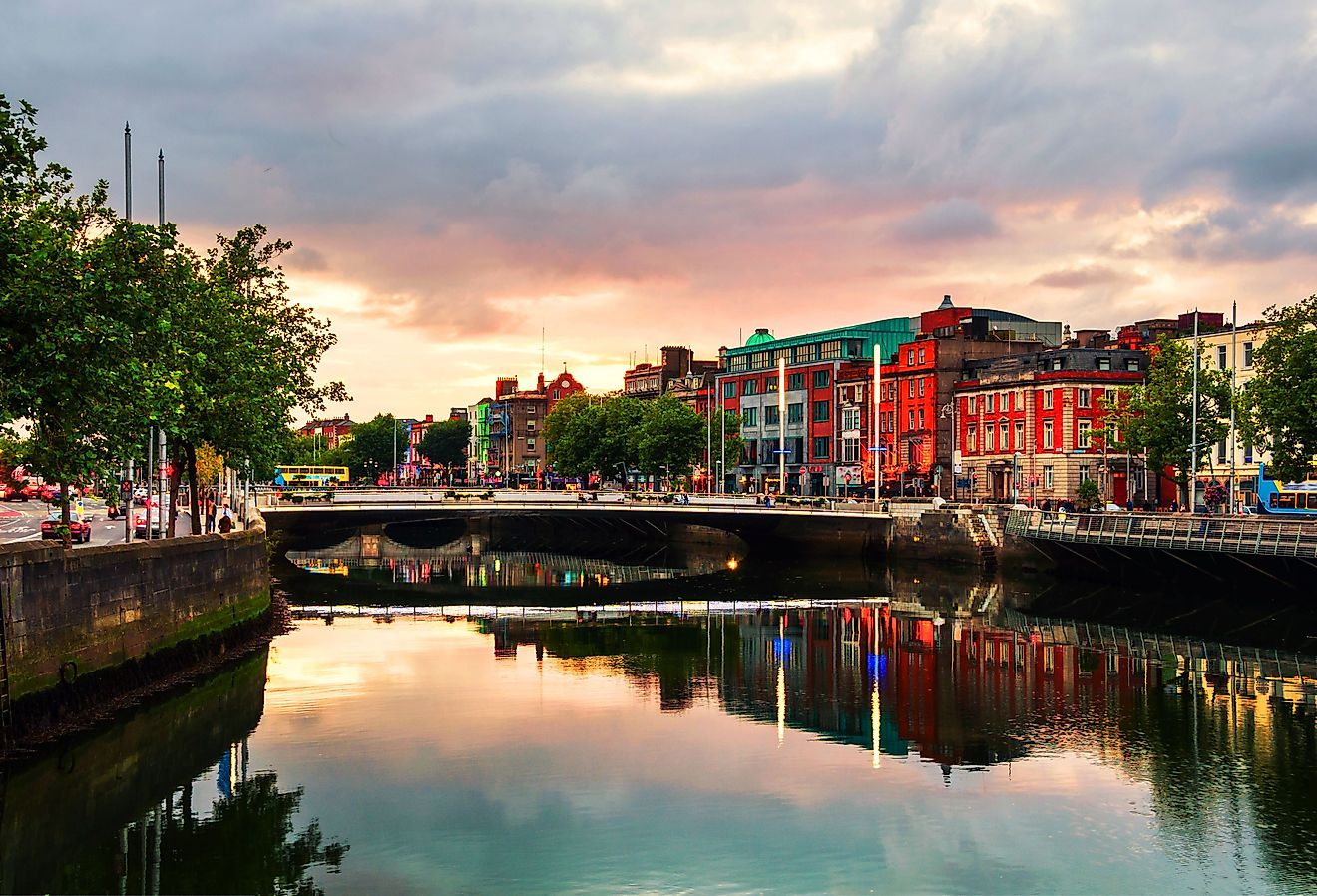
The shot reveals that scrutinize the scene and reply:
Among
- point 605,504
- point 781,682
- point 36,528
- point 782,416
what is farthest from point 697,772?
point 782,416

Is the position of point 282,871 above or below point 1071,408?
below

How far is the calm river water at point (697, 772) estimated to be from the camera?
92.2 ft

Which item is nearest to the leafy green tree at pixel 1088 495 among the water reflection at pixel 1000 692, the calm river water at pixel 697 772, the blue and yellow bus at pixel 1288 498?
the blue and yellow bus at pixel 1288 498

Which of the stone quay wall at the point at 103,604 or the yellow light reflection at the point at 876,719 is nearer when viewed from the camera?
the stone quay wall at the point at 103,604

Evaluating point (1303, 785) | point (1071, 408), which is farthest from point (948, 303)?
point (1303, 785)

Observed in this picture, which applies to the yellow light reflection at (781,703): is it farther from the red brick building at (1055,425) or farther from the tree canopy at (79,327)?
the red brick building at (1055,425)

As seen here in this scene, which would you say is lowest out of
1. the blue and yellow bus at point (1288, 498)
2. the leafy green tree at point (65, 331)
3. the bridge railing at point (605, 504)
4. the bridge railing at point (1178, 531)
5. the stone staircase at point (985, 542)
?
the stone staircase at point (985, 542)

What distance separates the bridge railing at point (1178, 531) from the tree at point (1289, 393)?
4.55 meters

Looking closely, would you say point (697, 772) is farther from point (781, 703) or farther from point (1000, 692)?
point (1000, 692)

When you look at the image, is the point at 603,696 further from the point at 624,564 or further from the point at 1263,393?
the point at 624,564

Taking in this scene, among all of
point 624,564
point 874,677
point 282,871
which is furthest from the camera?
point 624,564

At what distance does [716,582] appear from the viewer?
307 ft

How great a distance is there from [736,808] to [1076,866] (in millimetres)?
7409

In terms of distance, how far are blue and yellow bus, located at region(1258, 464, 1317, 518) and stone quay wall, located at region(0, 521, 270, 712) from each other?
58137mm
